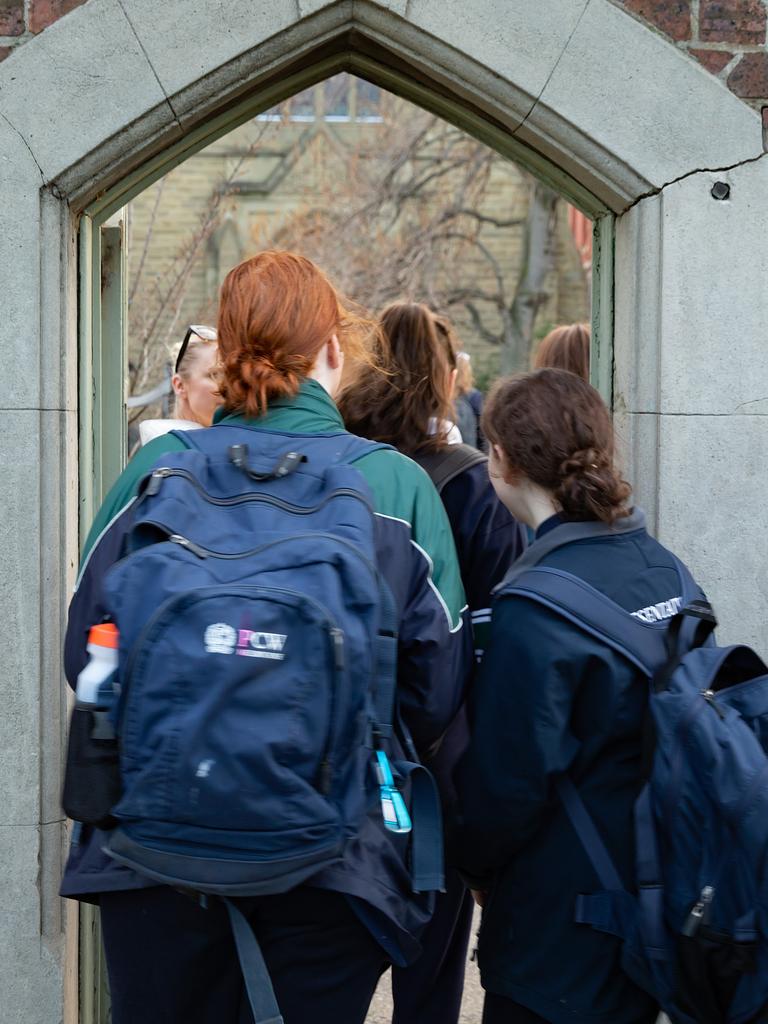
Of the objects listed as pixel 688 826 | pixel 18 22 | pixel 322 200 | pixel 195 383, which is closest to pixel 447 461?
pixel 195 383

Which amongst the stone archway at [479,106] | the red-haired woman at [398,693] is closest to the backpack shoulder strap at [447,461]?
the stone archway at [479,106]

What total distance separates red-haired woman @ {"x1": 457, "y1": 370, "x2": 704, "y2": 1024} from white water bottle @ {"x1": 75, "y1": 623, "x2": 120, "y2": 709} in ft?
2.35

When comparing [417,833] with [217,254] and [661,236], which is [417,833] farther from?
[217,254]

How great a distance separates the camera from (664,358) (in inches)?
131

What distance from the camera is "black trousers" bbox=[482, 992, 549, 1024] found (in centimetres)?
248

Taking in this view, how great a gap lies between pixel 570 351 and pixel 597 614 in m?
2.40

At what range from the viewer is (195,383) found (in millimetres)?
3770

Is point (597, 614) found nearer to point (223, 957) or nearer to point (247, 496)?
point (247, 496)

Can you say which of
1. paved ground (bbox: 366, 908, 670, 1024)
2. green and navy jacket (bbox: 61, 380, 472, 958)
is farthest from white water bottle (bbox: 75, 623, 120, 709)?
paved ground (bbox: 366, 908, 670, 1024)

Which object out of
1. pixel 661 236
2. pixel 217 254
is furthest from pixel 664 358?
pixel 217 254

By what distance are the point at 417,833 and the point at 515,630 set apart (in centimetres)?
41

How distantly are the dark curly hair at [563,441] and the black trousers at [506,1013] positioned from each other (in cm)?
96

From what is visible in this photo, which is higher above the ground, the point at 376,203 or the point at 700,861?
the point at 376,203

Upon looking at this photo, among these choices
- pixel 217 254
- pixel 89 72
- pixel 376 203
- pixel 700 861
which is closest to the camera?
pixel 700 861
